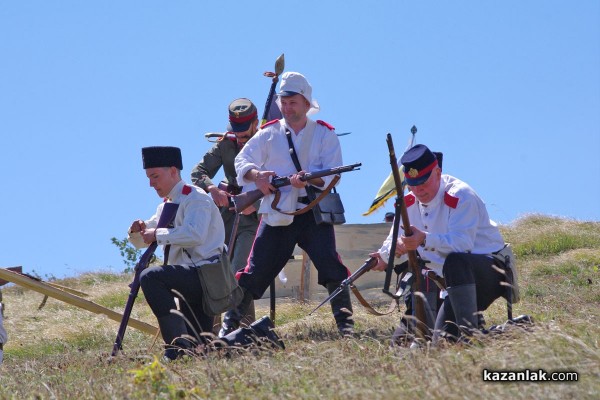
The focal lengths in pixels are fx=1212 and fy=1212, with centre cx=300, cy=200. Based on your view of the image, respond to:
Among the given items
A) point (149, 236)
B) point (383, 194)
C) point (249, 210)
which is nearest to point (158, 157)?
point (149, 236)

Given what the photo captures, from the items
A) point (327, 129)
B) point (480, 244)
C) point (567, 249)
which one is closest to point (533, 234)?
point (567, 249)

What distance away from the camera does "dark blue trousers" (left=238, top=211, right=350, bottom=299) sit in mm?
9672

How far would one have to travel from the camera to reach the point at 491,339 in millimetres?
6891

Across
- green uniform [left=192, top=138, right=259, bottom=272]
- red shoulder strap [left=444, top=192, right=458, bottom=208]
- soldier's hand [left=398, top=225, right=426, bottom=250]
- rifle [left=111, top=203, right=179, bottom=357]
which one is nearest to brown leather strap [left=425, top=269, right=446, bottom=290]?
soldier's hand [left=398, top=225, right=426, bottom=250]

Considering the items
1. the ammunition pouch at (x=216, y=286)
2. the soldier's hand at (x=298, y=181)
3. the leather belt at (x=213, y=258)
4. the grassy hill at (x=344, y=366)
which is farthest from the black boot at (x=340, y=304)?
the leather belt at (x=213, y=258)

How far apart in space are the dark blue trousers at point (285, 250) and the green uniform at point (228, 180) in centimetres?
85

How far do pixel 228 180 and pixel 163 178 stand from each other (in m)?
2.02

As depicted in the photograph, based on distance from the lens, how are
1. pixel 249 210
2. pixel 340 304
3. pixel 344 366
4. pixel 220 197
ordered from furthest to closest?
1. pixel 220 197
2. pixel 249 210
3. pixel 340 304
4. pixel 344 366

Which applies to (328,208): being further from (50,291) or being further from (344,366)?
(344,366)

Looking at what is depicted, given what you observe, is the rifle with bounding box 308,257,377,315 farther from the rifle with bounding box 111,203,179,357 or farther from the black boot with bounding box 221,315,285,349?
the rifle with bounding box 111,203,179,357

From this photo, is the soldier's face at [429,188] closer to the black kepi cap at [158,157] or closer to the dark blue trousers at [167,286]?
the dark blue trousers at [167,286]

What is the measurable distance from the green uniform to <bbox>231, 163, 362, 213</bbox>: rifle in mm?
399

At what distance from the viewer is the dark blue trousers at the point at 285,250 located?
381 inches

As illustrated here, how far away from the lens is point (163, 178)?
360 inches
